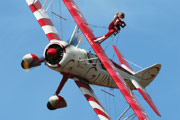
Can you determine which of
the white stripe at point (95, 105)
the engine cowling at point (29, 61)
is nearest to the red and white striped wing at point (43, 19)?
the engine cowling at point (29, 61)

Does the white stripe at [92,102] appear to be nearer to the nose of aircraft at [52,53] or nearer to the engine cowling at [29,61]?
the nose of aircraft at [52,53]

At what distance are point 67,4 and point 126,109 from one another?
240 inches

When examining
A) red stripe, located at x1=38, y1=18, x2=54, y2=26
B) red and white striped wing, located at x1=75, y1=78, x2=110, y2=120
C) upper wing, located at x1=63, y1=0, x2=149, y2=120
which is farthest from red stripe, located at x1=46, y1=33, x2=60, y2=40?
red and white striped wing, located at x1=75, y1=78, x2=110, y2=120

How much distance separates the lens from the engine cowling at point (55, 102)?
101ft

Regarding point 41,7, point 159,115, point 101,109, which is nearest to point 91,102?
point 101,109

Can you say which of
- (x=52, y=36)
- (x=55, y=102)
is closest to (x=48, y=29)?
(x=52, y=36)

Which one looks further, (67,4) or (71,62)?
(67,4)

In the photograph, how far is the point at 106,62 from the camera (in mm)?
30750

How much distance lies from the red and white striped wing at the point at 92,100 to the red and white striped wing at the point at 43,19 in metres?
2.72

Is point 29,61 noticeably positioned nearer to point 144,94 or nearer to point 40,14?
point 40,14

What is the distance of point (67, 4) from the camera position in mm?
32844

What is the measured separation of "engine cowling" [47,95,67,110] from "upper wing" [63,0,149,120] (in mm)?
2588

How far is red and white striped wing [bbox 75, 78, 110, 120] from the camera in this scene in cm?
3050

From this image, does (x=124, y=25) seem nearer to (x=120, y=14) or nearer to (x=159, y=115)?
(x=120, y=14)
